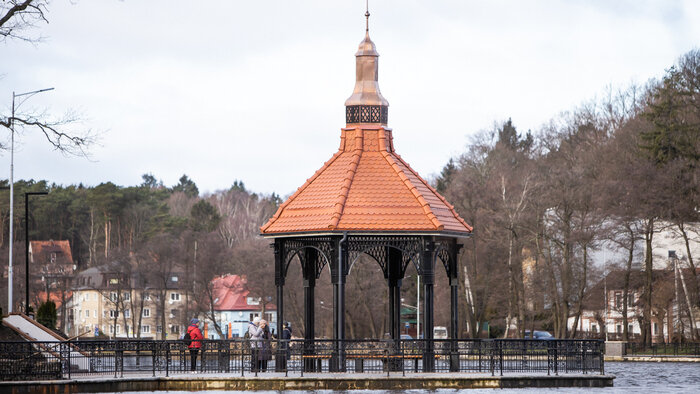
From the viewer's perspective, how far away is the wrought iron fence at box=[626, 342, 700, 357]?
57.5 m

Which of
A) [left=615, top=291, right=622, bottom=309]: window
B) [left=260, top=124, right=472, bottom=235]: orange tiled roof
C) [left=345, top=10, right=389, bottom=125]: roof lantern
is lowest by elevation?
[left=615, top=291, right=622, bottom=309]: window

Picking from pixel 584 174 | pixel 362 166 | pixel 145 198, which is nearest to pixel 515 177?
pixel 584 174

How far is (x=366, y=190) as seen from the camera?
35.3 metres

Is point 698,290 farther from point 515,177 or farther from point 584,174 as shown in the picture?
point 515,177

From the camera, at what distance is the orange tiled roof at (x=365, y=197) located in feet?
112

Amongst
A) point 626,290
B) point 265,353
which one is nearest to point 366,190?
point 265,353

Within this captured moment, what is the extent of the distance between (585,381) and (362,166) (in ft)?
29.5

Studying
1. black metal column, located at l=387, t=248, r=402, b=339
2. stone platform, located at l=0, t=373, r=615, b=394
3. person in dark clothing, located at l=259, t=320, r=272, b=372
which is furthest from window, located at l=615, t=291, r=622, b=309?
A: person in dark clothing, located at l=259, t=320, r=272, b=372

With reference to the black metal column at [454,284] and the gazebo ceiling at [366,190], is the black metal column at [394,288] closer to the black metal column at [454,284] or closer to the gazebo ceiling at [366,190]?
the black metal column at [454,284]

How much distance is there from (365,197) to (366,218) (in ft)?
3.02

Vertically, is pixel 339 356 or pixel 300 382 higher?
pixel 339 356

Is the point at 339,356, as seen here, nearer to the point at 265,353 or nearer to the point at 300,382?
the point at 265,353

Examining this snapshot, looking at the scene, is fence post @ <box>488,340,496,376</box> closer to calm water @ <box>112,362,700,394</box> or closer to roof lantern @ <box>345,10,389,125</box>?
calm water @ <box>112,362,700,394</box>

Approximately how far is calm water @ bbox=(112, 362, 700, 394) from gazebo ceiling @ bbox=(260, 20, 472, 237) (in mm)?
5678
